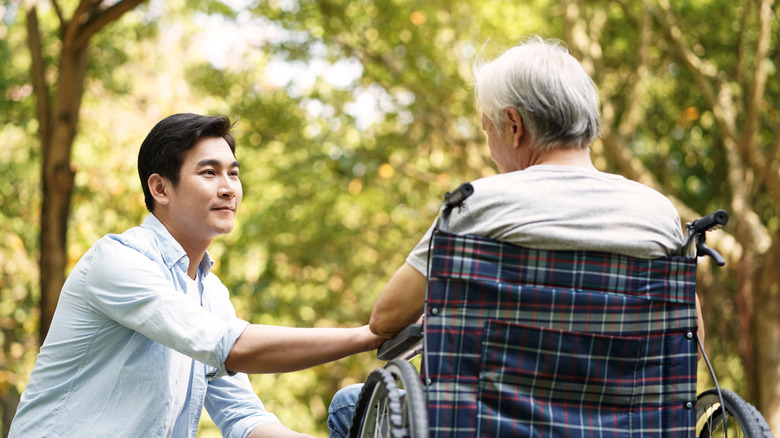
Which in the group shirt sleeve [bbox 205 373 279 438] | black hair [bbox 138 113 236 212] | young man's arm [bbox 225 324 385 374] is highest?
black hair [bbox 138 113 236 212]

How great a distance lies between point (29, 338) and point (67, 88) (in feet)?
28.0

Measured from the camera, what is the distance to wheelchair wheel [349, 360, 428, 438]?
1611mm

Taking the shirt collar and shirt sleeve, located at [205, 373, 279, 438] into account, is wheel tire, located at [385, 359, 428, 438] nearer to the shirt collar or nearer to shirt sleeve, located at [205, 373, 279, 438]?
the shirt collar

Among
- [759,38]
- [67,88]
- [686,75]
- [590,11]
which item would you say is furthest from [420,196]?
[67,88]

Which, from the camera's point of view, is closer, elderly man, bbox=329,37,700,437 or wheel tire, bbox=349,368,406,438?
wheel tire, bbox=349,368,406,438

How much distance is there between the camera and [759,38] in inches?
272

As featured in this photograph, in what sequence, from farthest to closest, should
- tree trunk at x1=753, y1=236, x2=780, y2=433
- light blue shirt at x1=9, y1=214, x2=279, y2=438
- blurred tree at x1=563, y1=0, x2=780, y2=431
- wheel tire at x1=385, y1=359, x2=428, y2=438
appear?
blurred tree at x1=563, y1=0, x2=780, y2=431 < tree trunk at x1=753, y1=236, x2=780, y2=433 < light blue shirt at x1=9, y1=214, x2=279, y2=438 < wheel tire at x1=385, y1=359, x2=428, y2=438

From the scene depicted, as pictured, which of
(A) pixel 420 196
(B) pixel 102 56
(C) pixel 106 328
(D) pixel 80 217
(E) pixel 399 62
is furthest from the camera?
(D) pixel 80 217

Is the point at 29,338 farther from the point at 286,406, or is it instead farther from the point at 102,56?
the point at 102,56

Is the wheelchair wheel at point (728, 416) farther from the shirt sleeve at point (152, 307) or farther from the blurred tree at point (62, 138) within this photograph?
the blurred tree at point (62, 138)

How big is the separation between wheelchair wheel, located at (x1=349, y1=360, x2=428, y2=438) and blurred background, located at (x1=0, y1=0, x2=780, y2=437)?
5.68 meters

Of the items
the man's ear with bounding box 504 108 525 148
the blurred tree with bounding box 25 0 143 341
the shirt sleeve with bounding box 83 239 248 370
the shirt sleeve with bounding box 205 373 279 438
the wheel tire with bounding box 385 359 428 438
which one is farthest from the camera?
the blurred tree with bounding box 25 0 143 341

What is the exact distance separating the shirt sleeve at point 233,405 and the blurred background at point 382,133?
513 centimetres

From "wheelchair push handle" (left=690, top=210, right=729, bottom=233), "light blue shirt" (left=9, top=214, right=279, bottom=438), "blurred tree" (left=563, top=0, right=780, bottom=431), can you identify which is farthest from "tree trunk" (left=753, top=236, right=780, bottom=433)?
"light blue shirt" (left=9, top=214, right=279, bottom=438)
